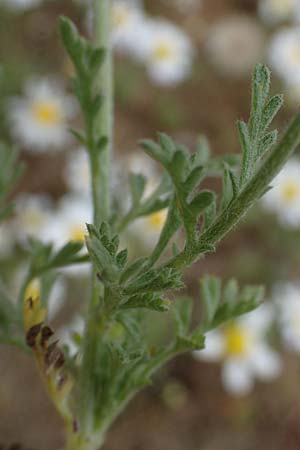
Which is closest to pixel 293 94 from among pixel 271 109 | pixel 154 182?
pixel 154 182

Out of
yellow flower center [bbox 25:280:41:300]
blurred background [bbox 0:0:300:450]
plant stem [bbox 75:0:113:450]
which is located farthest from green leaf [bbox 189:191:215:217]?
blurred background [bbox 0:0:300:450]

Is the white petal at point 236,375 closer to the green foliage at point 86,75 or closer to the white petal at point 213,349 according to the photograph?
the white petal at point 213,349

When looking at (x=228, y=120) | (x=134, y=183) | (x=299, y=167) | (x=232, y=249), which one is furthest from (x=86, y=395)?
(x=228, y=120)

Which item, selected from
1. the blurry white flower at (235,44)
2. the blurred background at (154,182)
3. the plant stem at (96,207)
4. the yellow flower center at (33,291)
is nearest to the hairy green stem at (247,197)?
the plant stem at (96,207)

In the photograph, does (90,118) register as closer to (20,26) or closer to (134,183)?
(134,183)

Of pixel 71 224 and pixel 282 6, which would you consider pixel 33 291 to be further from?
pixel 282 6

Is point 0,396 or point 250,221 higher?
point 250,221
